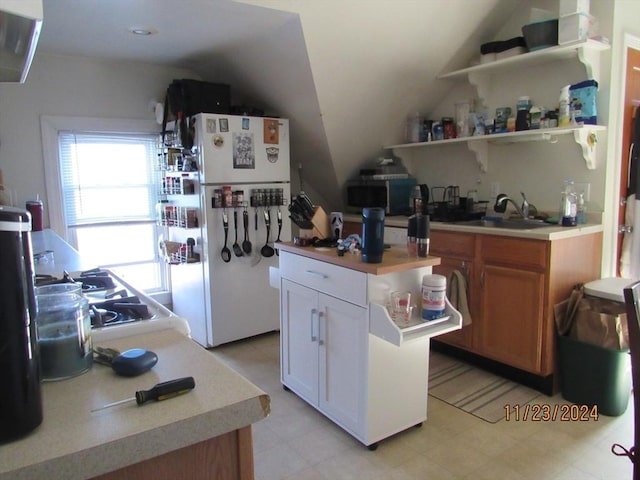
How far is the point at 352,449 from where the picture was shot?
7.13 ft

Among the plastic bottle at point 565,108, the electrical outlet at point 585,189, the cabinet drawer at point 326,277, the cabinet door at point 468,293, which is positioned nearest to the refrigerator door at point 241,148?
the cabinet drawer at point 326,277

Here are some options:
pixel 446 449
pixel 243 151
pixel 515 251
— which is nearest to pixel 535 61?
pixel 515 251

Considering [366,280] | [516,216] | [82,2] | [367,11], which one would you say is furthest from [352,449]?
[82,2]

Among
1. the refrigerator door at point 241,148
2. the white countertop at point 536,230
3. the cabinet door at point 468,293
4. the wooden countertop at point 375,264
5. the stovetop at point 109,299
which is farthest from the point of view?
the refrigerator door at point 241,148

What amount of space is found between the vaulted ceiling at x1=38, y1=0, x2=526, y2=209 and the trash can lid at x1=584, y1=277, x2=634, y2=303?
1874mm

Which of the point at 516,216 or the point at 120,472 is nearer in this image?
the point at 120,472

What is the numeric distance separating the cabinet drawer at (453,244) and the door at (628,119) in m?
0.99

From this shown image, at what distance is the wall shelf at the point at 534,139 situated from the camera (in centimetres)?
269

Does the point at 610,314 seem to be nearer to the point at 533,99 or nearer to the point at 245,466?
the point at 533,99

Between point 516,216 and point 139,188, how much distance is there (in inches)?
119

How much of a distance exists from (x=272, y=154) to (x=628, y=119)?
2.44m

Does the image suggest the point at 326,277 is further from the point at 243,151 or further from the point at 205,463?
the point at 243,151

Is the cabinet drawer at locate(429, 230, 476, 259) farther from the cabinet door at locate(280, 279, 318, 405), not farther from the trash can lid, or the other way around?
the cabinet door at locate(280, 279, 318, 405)
